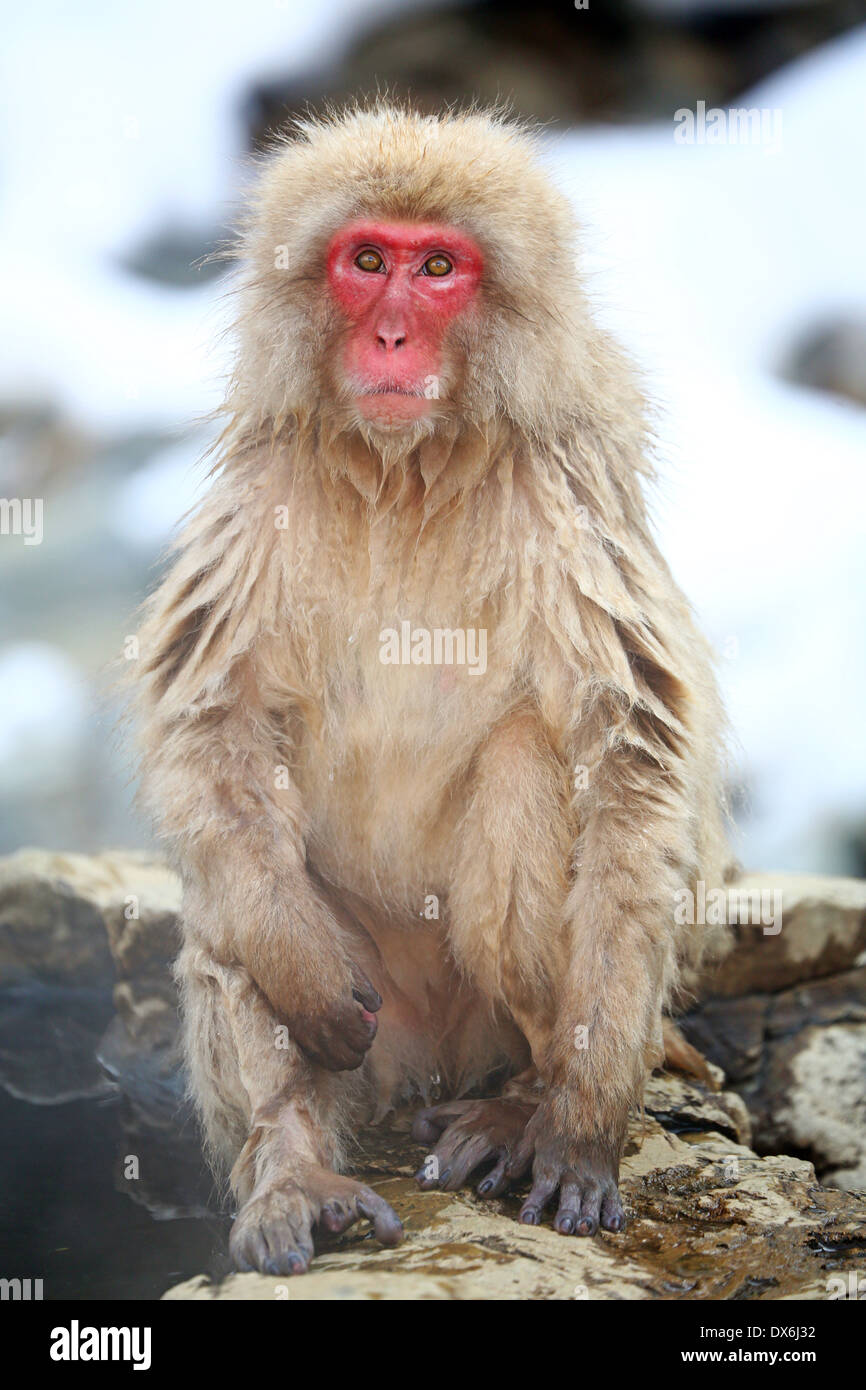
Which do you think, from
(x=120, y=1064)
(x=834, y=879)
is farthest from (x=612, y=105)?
(x=120, y=1064)

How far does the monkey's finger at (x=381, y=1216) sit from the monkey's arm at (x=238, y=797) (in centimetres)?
39

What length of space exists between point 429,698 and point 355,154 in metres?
1.25

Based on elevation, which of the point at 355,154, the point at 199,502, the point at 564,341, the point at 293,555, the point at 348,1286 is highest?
the point at 355,154

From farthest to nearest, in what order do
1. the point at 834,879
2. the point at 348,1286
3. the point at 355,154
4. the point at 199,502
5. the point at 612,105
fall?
the point at 612,105, the point at 834,879, the point at 199,502, the point at 355,154, the point at 348,1286

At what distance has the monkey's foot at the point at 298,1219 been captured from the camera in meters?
2.60

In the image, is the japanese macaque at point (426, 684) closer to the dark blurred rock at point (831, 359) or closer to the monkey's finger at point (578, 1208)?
the monkey's finger at point (578, 1208)

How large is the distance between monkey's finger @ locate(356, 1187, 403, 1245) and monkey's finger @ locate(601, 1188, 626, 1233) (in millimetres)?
436

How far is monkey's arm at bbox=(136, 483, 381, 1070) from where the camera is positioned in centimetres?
303

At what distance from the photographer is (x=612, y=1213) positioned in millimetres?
2842

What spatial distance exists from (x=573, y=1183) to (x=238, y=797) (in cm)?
112

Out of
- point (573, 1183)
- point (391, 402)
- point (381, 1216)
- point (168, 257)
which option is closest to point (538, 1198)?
point (573, 1183)

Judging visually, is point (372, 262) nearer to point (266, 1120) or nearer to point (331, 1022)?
point (331, 1022)
